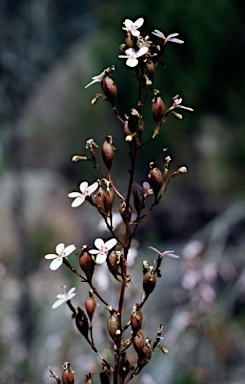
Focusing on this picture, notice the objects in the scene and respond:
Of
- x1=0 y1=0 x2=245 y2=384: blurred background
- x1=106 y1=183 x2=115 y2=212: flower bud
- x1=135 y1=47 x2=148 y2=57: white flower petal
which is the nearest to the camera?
x1=135 y1=47 x2=148 y2=57: white flower petal

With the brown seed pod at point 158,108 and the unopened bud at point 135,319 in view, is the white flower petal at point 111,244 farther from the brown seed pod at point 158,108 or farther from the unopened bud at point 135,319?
the brown seed pod at point 158,108

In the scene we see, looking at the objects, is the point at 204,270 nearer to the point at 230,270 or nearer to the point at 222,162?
the point at 230,270

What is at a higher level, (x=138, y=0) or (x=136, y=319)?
(x=136, y=319)

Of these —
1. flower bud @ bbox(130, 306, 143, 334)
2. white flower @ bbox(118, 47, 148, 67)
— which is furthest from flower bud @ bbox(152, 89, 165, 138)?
flower bud @ bbox(130, 306, 143, 334)

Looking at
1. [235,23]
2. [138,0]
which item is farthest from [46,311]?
[138,0]

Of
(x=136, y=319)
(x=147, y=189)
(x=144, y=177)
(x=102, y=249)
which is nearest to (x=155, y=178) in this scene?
(x=147, y=189)

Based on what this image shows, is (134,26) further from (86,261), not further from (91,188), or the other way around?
(86,261)

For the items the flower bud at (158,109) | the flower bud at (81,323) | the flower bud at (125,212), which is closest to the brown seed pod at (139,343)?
the flower bud at (81,323)

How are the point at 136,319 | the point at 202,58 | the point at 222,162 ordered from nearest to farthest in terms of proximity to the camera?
the point at 136,319
the point at 202,58
the point at 222,162

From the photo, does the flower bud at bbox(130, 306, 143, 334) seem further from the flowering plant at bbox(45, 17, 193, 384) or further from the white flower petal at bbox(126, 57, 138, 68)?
the white flower petal at bbox(126, 57, 138, 68)
